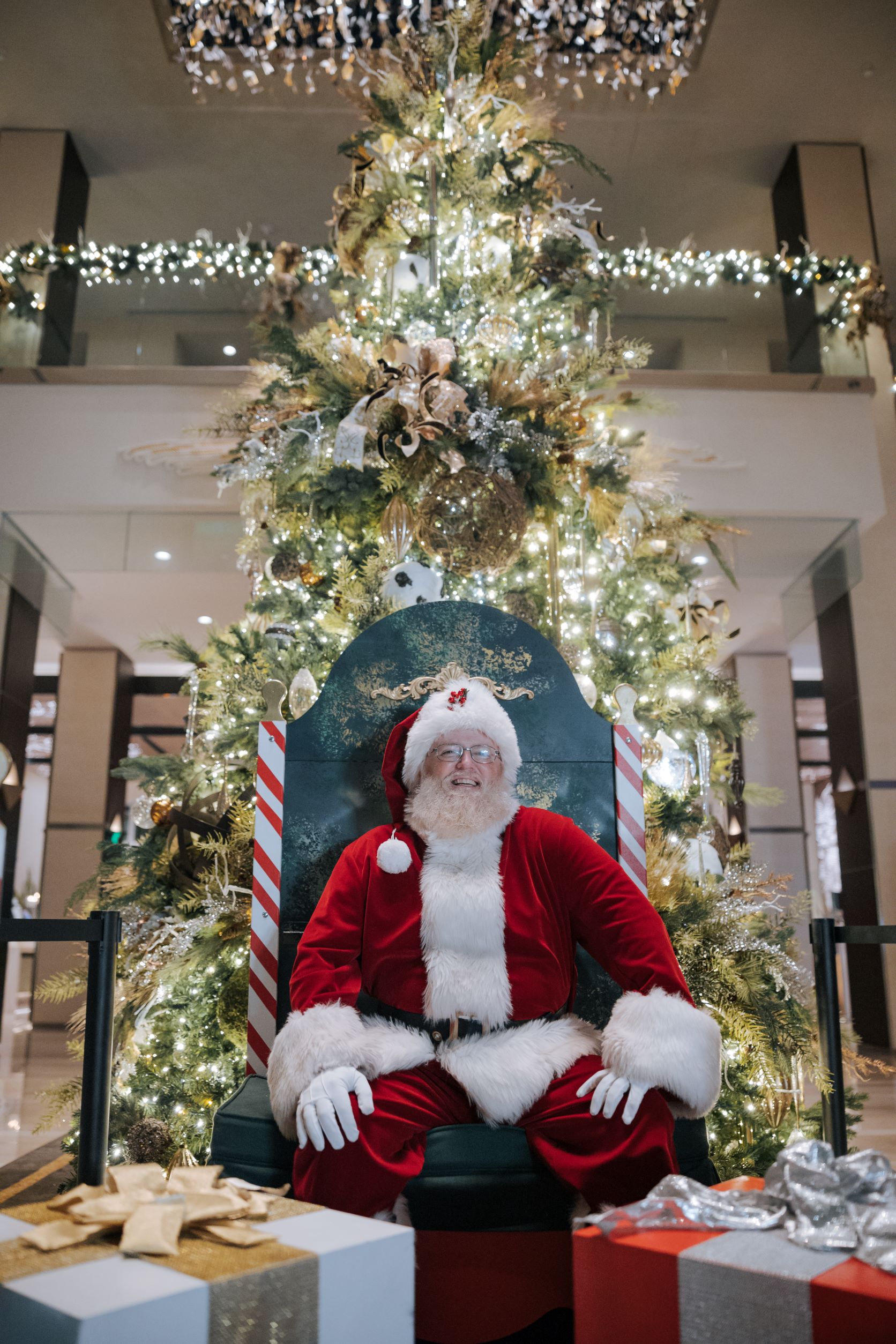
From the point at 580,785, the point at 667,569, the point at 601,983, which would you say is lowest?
the point at 601,983

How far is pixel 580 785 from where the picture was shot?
277 centimetres

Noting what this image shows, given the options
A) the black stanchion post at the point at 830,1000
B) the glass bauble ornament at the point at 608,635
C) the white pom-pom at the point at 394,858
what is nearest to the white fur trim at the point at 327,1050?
the white pom-pom at the point at 394,858

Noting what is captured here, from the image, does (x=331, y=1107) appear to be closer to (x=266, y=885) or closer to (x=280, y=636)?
(x=266, y=885)

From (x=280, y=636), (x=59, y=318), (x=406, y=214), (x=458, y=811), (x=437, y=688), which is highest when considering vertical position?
(x=59, y=318)

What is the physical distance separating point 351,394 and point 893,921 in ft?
18.8

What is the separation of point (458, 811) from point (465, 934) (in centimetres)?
32

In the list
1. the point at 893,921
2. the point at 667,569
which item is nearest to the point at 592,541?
the point at 667,569

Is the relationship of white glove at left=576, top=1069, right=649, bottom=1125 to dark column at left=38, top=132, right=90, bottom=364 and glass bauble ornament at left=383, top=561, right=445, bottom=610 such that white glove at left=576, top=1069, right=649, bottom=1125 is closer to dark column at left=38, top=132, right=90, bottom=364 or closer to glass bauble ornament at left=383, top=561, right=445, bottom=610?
glass bauble ornament at left=383, top=561, right=445, bottom=610

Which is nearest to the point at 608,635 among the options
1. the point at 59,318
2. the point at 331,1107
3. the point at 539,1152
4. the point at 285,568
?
the point at 285,568

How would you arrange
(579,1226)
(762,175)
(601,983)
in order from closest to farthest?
(579,1226), (601,983), (762,175)

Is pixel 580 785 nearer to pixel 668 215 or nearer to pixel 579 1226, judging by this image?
pixel 579 1226

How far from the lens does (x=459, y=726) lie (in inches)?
96.8

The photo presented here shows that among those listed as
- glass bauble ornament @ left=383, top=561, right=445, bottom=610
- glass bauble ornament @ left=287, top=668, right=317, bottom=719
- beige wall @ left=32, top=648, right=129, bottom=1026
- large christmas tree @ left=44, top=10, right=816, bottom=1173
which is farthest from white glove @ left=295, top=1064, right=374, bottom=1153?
beige wall @ left=32, top=648, right=129, bottom=1026

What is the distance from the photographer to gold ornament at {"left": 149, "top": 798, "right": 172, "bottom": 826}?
Result: 361cm
